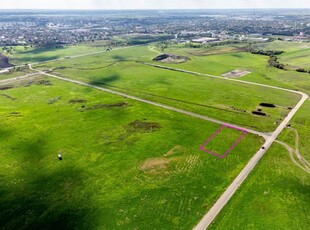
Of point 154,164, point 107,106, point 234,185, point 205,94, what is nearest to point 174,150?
point 154,164

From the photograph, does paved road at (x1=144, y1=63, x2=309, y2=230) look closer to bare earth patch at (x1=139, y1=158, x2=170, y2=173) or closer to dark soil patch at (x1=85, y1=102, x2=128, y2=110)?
bare earth patch at (x1=139, y1=158, x2=170, y2=173)

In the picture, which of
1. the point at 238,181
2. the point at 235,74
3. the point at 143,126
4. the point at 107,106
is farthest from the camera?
the point at 235,74

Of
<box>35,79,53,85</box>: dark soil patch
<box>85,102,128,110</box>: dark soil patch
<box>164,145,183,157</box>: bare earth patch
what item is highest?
<box>164,145,183,157</box>: bare earth patch

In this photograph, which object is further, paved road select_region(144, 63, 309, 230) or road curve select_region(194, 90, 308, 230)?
paved road select_region(144, 63, 309, 230)

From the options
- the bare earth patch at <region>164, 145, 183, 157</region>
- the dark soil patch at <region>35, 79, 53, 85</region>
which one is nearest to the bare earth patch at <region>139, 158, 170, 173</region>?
the bare earth patch at <region>164, 145, 183, 157</region>

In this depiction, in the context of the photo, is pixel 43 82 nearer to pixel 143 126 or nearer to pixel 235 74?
pixel 143 126

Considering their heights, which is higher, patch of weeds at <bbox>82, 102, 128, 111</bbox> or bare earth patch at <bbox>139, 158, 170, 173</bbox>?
bare earth patch at <bbox>139, 158, 170, 173</bbox>
